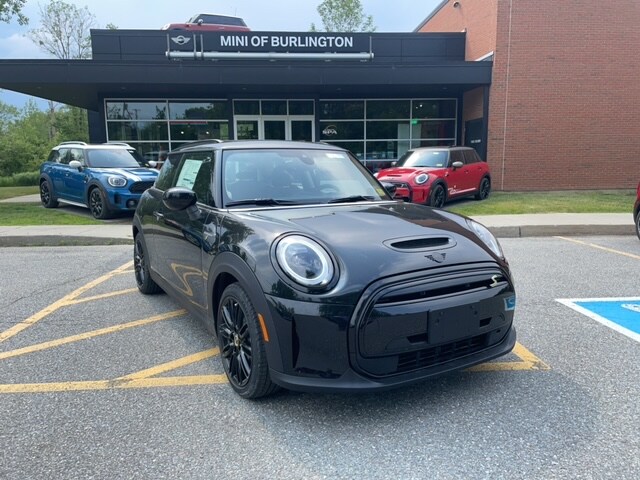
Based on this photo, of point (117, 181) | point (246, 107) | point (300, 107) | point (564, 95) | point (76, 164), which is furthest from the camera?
point (300, 107)

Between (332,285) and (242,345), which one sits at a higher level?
(332,285)

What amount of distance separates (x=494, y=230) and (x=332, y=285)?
7.89 m

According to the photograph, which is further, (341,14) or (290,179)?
(341,14)

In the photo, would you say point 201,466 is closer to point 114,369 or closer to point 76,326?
point 114,369

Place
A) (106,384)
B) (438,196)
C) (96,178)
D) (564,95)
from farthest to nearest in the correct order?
(564,95) < (438,196) < (96,178) < (106,384)

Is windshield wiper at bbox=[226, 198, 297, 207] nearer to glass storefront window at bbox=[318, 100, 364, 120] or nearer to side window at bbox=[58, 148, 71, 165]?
side window at bbox=[58, 148, 71, 165]

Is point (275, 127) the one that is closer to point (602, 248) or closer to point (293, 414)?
point (602, 248)

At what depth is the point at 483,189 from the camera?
48.7 ft

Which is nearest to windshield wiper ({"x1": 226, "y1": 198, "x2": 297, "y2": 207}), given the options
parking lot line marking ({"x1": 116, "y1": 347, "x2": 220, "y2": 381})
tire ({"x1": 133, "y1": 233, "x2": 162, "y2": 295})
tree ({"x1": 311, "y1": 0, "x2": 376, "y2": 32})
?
parking lot line marking ({"x1": 116, "y1": 347, "x2": 220, "y2": 381})

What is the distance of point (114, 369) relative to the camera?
3.60 metres

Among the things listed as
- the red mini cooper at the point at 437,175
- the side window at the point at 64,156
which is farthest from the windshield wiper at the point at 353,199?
the side window at the point at 64,156

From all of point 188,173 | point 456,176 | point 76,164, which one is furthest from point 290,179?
point 456,176

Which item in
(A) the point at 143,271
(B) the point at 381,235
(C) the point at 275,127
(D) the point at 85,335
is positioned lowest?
(D) the point at 85,335

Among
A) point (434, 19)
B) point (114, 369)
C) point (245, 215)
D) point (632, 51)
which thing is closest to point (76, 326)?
point (114, 369)
